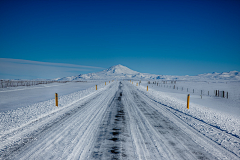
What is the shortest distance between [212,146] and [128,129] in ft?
9.61

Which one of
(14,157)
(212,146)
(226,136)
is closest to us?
(14,157)

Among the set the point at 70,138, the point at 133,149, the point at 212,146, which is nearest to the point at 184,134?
the point at 212,146

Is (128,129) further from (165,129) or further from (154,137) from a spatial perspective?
(165,129)

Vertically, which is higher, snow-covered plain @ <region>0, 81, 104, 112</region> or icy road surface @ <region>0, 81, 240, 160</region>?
icy road surface @ <region>0, 81, 240, 160</region>

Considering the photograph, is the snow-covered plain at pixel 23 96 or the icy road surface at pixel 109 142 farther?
the snow-covered plain at pixel 23 96

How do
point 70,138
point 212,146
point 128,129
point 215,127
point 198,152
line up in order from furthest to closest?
point 215,127
point 128,129
point 70,138
point 212,146
point 198,152

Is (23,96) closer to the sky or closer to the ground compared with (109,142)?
closer to the ground

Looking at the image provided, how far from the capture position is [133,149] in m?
4.05

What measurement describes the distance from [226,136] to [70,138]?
576 cm

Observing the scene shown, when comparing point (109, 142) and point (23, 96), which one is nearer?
point (109, 142)

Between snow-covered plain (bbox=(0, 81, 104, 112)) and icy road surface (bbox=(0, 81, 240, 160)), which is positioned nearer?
icy road surface (bbox=(0, 81, 240, 160))

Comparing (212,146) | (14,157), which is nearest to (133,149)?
(212,146)

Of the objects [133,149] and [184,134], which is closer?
[133,149]

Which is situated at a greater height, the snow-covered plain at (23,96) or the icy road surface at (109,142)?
the icy road surface at (109,142)
